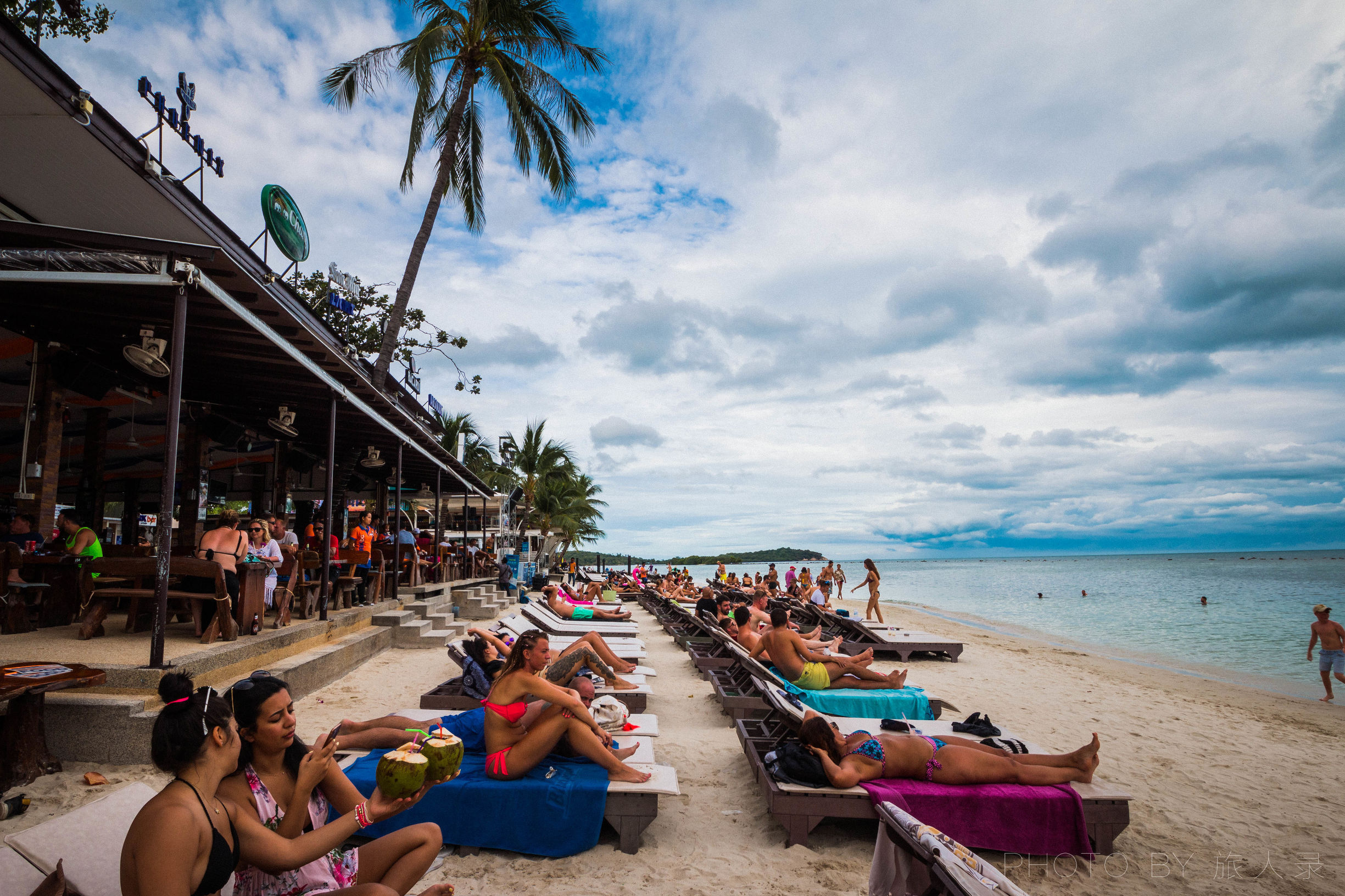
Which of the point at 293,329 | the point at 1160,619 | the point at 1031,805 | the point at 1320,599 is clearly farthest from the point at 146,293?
the point at 1320,599

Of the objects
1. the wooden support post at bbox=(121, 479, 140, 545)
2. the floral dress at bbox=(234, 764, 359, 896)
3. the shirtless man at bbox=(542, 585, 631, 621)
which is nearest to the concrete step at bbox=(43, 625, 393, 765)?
the floral dress at bbox=(234, 764, 359, 896)

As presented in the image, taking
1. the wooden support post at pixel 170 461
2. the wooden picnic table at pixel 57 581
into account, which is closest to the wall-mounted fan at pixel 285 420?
the wooden picnic table at pixel 57 581

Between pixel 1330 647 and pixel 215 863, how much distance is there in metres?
13.0

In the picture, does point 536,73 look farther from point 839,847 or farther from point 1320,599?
point 1320,599

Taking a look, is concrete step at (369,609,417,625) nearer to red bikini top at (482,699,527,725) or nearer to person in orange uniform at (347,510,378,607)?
person in orange uniform at (347,510,378,607)

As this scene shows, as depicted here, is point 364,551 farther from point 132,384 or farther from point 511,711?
point 511,711

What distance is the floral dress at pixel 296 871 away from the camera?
2105 mm

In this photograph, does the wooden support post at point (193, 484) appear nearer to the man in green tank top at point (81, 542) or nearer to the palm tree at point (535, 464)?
the man in green tank top at point (81, 542)

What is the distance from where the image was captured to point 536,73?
14.0m

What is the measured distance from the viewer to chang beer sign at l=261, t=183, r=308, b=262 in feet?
35.1

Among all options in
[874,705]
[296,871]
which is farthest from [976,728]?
[296,871]

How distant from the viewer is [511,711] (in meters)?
3.94

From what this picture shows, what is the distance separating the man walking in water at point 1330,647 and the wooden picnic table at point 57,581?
15035 mm


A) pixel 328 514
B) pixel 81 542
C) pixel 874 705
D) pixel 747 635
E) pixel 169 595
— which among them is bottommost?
pixel 874 705
